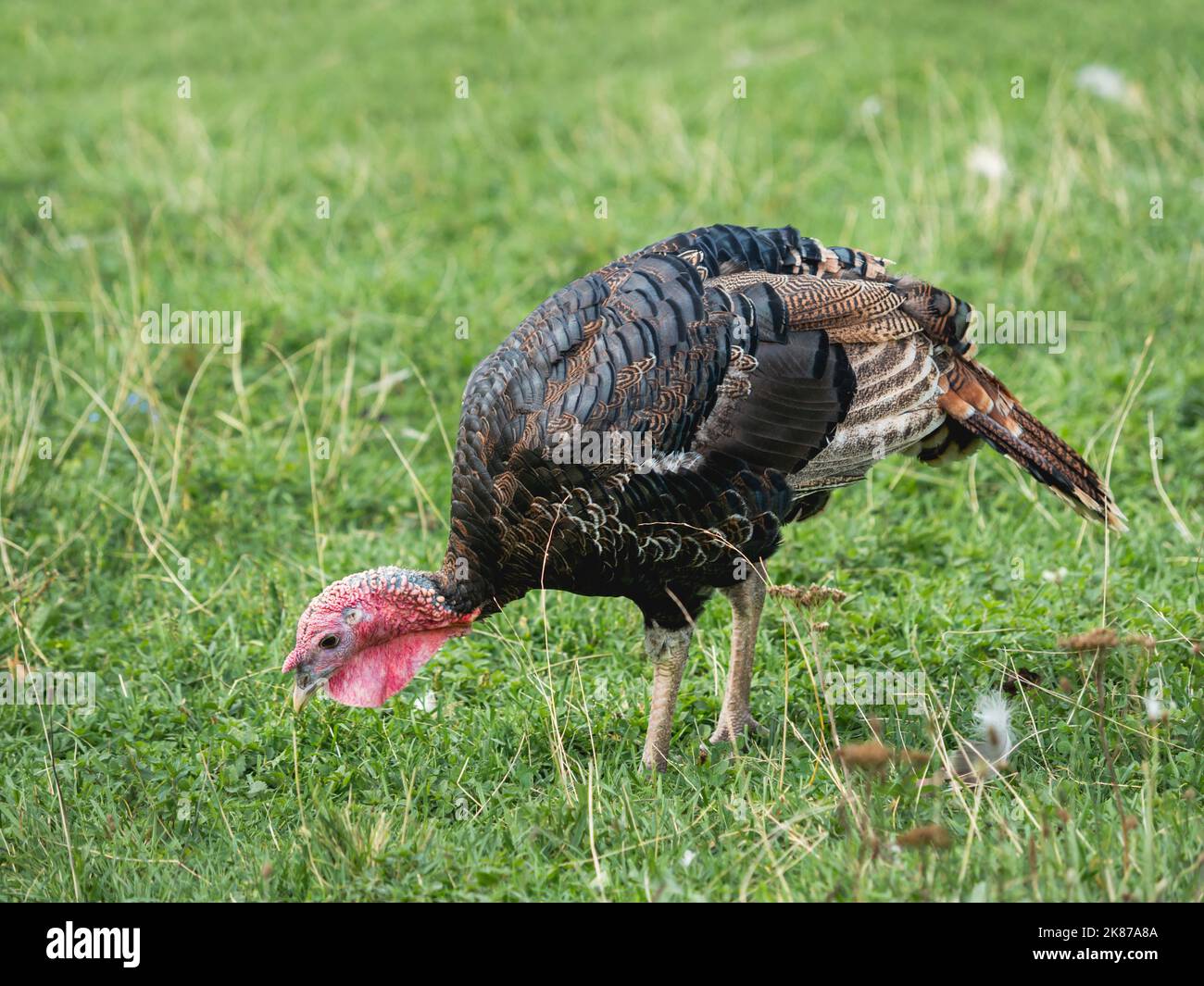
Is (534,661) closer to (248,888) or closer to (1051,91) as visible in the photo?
(248,888)

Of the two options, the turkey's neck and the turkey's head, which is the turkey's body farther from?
the turkey's head

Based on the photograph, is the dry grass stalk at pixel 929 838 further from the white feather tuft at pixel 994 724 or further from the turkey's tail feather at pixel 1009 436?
the turkey's tail feather at pixel 1009 436

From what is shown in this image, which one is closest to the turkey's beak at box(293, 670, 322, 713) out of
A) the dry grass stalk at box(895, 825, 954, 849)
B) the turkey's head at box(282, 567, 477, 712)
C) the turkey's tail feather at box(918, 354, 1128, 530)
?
the turkey's head at box(282, 567, 477, 712)

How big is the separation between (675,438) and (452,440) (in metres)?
2.39

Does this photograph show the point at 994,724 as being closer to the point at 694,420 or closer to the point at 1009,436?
the point at 1009,436

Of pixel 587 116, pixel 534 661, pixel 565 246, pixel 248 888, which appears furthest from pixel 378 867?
pixel 587 116

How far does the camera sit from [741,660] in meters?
4.39

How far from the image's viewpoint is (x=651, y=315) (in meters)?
3.97

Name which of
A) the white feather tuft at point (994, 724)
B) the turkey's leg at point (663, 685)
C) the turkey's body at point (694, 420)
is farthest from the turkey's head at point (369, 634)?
the white feather tuft at point (994, 724)

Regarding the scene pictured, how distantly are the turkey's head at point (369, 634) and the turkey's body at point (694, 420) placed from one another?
109 millimetres

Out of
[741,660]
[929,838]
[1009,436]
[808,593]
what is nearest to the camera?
[929,838]

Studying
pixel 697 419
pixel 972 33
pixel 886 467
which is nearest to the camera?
pixel 697 419

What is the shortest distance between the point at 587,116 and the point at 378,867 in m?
7.05

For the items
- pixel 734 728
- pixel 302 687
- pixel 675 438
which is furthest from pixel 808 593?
pixel 302 687
